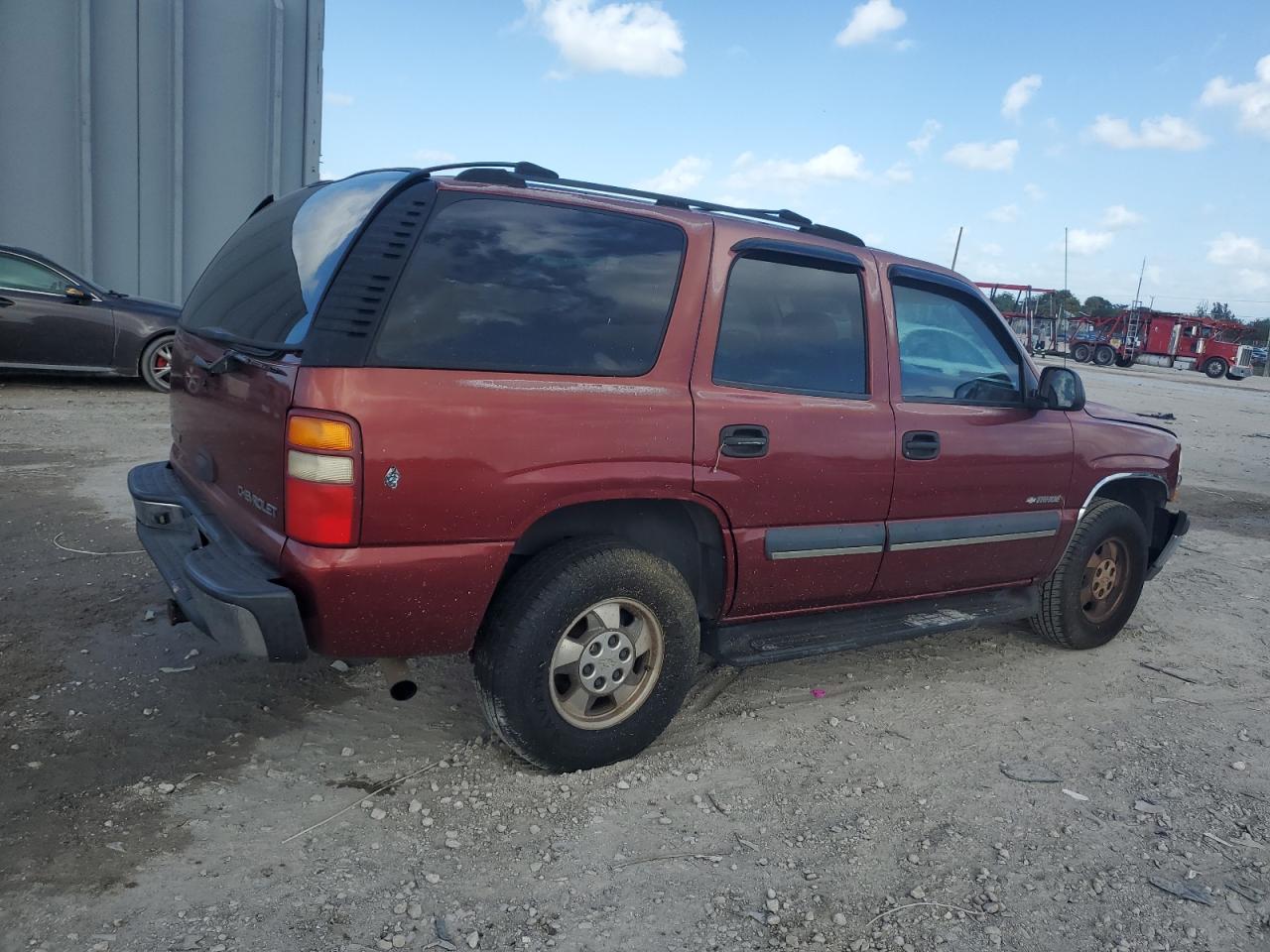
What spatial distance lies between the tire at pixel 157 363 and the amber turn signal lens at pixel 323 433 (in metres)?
8.49

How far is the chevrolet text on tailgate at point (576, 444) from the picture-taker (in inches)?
106

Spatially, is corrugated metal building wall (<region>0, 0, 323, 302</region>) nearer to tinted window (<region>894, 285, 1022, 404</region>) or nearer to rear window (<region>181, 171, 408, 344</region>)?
rear window (<region>181, 171, 408, 344</region>)

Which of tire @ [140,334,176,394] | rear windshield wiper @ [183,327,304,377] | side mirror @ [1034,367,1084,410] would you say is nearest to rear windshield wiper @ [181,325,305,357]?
rear windshield wiper @ [183,327,304,377]

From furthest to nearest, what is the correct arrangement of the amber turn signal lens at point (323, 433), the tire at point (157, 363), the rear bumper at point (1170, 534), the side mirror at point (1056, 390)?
1. the tire at point (157, 363)
2. the rear bumper at point (1170, 534)
3. the side mirror at point (1056, 390)
4. the amber turn signal lens at point (323, 433)

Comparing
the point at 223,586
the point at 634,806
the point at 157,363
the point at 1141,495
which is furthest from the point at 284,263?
the point at 157,363

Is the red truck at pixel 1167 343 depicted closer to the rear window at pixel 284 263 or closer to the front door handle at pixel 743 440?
the front door handle at pixel 743 440

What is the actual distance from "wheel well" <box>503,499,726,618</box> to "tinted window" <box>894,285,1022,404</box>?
42.5 inches

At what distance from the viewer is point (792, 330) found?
3.55 metres

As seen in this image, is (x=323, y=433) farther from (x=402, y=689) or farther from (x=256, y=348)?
(x=402, y=689)

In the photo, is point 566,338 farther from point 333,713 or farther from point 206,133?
point 206,133

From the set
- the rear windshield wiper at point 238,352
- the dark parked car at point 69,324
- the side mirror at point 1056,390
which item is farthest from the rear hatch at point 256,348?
the dark parked car at point 69,324

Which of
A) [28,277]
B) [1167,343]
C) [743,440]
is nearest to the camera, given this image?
[743,440]

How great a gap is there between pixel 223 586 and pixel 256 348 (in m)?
0.71

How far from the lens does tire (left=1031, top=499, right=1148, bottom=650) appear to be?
4.60 metres
